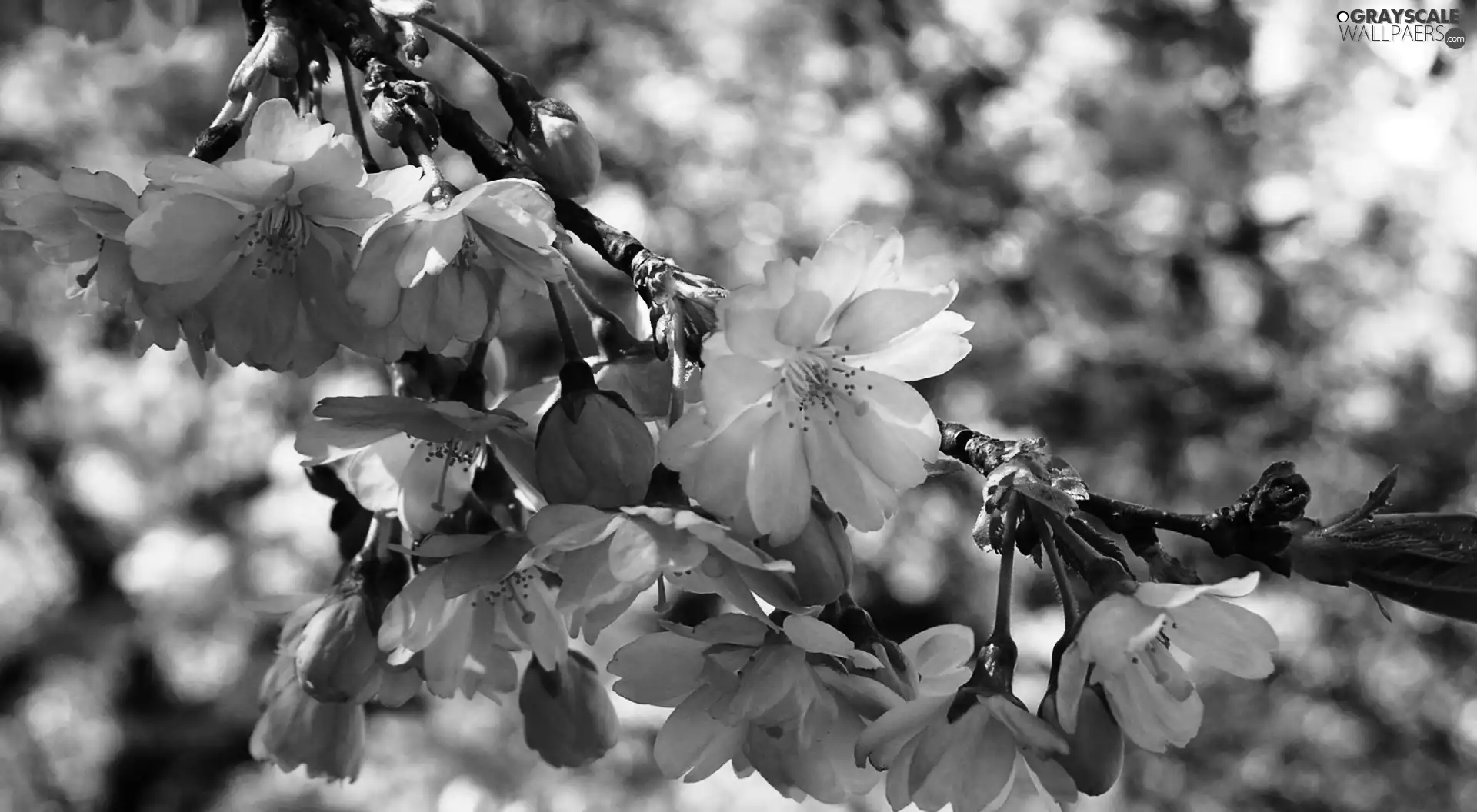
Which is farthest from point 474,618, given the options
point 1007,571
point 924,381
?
point 924,381

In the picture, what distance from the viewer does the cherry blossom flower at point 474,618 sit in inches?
36.4

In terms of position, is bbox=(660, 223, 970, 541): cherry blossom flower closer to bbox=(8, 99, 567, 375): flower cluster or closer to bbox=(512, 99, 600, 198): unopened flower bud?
bbox=(8, 99, 567, 375): flower cluster

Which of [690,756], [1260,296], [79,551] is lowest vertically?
[79,551]

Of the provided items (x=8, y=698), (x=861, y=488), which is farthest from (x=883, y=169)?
(x=8, y=698)

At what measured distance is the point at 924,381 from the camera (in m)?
5.37

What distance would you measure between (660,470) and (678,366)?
0.32ft

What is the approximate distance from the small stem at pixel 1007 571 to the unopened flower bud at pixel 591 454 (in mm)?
266

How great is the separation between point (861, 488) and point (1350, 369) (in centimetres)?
645

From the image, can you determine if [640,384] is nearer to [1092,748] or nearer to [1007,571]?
[1007,571]

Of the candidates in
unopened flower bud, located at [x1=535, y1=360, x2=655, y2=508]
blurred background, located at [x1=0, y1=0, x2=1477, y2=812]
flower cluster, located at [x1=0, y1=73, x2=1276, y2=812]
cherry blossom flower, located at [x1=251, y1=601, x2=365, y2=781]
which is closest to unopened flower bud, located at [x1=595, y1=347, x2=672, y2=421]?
flower cluster, located at [x1=0, y1=73, x2=1276, y2=812]

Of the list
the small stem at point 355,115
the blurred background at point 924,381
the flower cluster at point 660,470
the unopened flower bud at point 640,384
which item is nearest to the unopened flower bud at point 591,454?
the flower cluster at point 660,470

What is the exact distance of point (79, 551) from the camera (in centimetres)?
702

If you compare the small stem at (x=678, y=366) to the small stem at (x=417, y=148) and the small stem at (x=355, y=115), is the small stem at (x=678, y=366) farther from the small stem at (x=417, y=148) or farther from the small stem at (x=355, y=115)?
the small stem at (x=355, y=115)

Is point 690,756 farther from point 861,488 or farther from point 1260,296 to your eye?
point 1260,296
